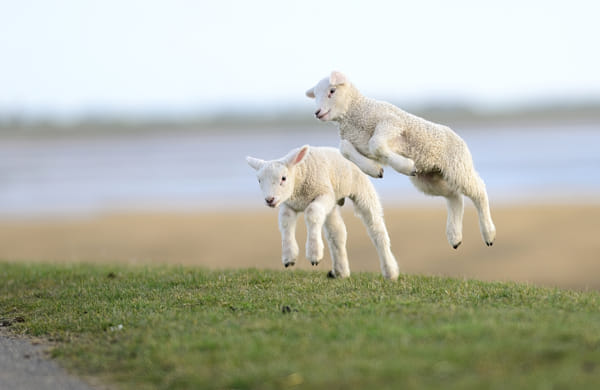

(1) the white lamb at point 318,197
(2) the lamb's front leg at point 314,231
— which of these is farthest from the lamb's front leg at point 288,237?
(2) the lamb's front leg at point 314,231

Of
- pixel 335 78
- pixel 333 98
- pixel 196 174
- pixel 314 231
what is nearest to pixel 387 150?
pixel 333 98

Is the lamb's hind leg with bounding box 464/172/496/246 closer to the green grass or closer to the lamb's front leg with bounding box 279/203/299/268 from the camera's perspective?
the green grass

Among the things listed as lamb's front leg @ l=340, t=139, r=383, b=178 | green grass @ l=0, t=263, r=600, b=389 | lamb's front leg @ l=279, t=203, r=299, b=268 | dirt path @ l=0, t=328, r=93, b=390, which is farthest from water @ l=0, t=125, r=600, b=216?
dirt path @ l=0, t=328, r=93, b=390

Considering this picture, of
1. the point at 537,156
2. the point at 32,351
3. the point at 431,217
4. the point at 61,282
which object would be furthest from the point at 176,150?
the point at 32,351

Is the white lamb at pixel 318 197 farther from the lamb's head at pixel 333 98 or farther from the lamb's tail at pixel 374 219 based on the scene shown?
the lamb's head at pixel 333 98

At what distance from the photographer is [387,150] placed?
28.6 ft

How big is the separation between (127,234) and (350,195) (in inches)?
640

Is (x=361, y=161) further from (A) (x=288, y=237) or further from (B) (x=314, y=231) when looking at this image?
(A) (x=288, y=237)

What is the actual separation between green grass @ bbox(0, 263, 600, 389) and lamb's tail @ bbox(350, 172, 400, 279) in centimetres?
22

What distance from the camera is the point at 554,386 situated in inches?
223

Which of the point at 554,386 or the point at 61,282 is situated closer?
the point at 554,386

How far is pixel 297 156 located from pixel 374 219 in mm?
1433

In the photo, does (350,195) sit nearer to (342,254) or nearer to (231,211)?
(342,254)

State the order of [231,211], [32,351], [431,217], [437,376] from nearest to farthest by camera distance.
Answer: [437,376], [32,351], [431,217], [231,211]
